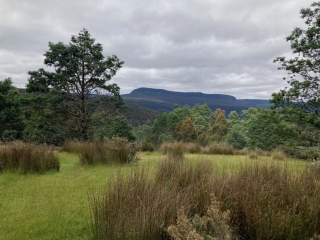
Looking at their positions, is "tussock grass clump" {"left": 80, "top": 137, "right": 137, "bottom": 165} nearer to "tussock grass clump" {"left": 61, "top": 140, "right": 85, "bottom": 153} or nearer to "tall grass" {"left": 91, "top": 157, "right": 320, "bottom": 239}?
"tussock grass clump" {"left": 61, "top": 140, "right": 85, "bottom": 153}

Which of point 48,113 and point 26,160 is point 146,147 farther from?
point 26,160

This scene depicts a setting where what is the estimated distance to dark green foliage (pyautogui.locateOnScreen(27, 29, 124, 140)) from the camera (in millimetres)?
15773

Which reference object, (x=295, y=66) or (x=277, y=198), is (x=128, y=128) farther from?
(x=277, y=198)

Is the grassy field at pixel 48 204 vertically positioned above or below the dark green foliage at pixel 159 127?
above

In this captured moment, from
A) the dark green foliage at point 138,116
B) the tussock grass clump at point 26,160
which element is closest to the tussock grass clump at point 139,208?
the tussock grass clump at point 26,160

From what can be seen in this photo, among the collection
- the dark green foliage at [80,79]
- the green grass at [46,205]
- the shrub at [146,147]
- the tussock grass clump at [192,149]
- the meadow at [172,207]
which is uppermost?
the dark green foliage at [80,79]

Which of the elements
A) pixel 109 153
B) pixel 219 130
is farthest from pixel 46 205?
pixel 219 130

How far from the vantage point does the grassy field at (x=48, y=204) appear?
10.1 feet

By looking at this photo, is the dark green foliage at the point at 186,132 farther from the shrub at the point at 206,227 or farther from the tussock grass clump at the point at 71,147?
the shrub at the point at 206,227

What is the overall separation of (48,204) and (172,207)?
2560mm

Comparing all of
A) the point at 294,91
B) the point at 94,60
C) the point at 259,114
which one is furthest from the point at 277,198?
the point at 259,114

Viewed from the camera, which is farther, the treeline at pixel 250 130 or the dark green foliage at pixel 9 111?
the dark green foliage at pixel 9 111

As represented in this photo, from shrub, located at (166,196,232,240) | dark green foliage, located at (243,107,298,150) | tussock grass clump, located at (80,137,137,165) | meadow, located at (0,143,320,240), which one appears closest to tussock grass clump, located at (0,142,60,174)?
tussock grass clump, located at (80,137,137,165)

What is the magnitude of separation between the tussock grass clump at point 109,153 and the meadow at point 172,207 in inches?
123
